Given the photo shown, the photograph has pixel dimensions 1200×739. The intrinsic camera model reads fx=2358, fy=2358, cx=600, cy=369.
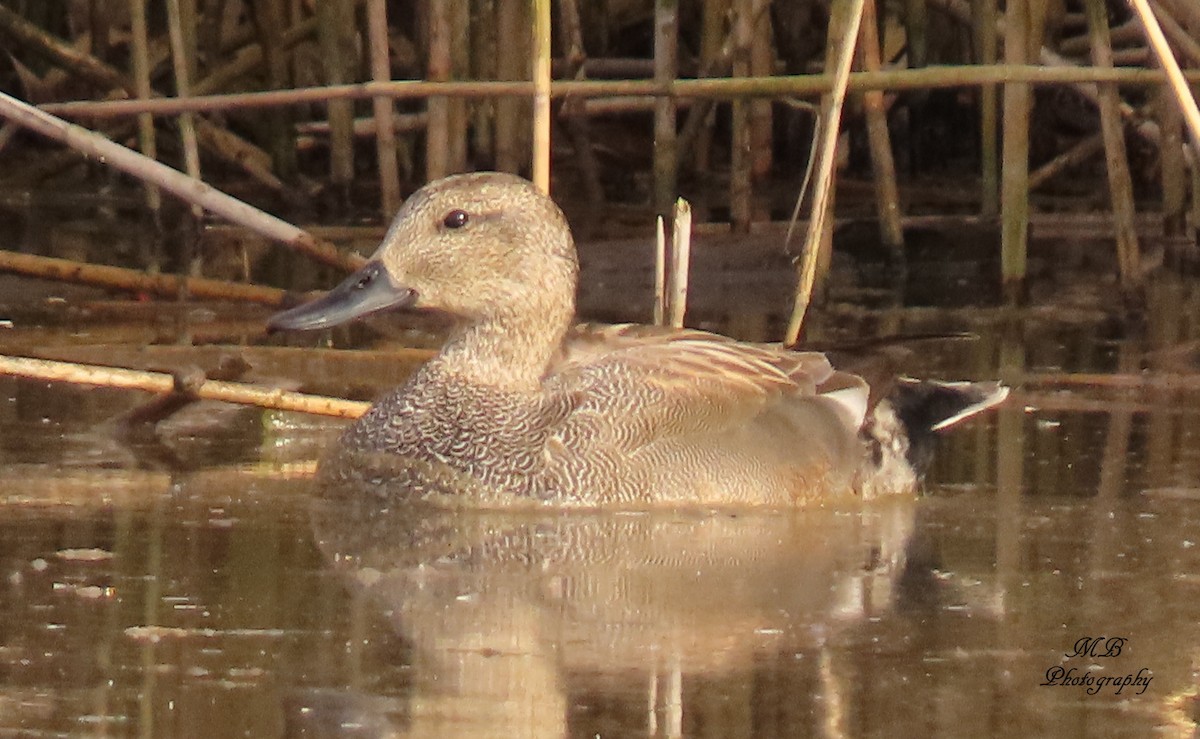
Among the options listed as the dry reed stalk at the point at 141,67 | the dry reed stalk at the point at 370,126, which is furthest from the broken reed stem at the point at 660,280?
the dry reed stalk at the point at 370,126

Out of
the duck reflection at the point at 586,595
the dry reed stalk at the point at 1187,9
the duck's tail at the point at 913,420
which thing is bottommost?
the duck reflection at the point at 586,595

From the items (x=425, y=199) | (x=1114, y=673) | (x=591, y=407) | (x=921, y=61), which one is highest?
(x=921, y=61)

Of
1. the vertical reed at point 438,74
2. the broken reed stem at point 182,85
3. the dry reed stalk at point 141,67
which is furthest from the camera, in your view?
the dry reed stalk at point 141,67

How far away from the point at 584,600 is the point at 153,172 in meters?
2.63

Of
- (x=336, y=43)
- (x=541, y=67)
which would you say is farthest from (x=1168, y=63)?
(x=336, y=43)

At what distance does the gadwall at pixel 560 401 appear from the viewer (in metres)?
5.00

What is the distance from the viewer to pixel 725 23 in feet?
29.1

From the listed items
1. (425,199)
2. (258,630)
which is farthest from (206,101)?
(258,630)

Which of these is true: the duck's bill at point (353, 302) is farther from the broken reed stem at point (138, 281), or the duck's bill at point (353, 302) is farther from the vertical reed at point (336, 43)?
the vertical reed at point (336, 43)

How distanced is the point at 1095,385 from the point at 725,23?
308cm

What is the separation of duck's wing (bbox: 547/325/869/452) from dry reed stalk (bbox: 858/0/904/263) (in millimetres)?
1620

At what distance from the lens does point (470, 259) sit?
532 cm

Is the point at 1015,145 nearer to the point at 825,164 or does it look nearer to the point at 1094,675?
the point at 825,164

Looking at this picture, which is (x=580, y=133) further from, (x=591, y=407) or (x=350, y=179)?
(x=591, y=407)
